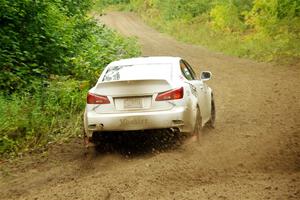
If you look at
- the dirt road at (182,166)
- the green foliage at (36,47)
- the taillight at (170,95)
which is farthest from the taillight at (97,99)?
the green foliage at (36,47)

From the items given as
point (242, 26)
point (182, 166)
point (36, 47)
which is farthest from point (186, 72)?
point (242, 26)

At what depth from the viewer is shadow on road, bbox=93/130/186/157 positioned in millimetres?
8648

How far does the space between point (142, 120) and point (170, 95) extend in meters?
0.57

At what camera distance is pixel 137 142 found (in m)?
9.23

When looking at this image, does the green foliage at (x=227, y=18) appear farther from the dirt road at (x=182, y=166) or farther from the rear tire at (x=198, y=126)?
the rear tire at (x=198, y=126)

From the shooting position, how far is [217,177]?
7160mm

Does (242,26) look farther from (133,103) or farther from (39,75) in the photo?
(133,103)

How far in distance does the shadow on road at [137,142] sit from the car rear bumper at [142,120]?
0.17 m

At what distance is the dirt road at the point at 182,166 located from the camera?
661 centimetres

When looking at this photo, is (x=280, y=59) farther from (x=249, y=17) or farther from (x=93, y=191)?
(x=93, y=191)

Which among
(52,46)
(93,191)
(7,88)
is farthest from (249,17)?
(93,191)

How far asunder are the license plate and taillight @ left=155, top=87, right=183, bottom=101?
25 cm

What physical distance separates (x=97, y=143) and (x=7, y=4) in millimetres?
4958

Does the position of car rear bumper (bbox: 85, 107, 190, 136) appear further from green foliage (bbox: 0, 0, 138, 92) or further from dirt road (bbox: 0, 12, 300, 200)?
green foliage (bbox: 0, 0, 138, 92)
